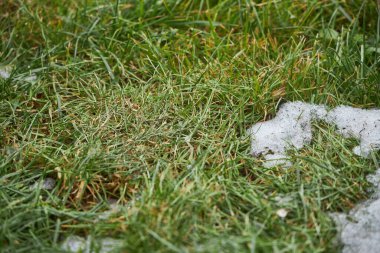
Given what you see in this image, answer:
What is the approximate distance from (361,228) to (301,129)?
645 millimetres

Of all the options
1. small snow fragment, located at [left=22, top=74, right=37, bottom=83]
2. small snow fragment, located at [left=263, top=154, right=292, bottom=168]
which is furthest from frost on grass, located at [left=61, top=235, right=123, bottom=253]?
small snow fragment, located at [left=22, top=74, right=37, bottom=83]

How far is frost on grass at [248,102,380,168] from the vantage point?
2.51 m

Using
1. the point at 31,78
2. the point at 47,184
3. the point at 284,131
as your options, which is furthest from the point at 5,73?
the point at 284,131

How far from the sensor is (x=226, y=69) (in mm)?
2891

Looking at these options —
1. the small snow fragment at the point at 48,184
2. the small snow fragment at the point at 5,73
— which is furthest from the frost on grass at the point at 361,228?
the small snow fragment at the point at 5,73

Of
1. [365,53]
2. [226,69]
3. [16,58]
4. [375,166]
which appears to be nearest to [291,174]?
[375,166]

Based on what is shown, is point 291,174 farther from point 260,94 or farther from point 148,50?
point 148,50

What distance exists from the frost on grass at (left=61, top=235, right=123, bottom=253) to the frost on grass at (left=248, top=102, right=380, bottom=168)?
786 millimetres

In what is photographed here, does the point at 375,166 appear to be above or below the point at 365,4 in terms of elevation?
below

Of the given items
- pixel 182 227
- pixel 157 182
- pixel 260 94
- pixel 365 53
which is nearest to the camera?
pixel 182 227

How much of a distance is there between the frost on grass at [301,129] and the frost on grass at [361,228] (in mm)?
346

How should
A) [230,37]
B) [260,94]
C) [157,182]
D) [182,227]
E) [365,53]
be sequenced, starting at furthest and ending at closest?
1. [230,37]
2. [365,53]
3. [260,94]
4. [157,182]
5. [182,227]

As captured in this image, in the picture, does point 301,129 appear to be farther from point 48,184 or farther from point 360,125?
point 48,184

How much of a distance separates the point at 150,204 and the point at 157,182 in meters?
0.17
